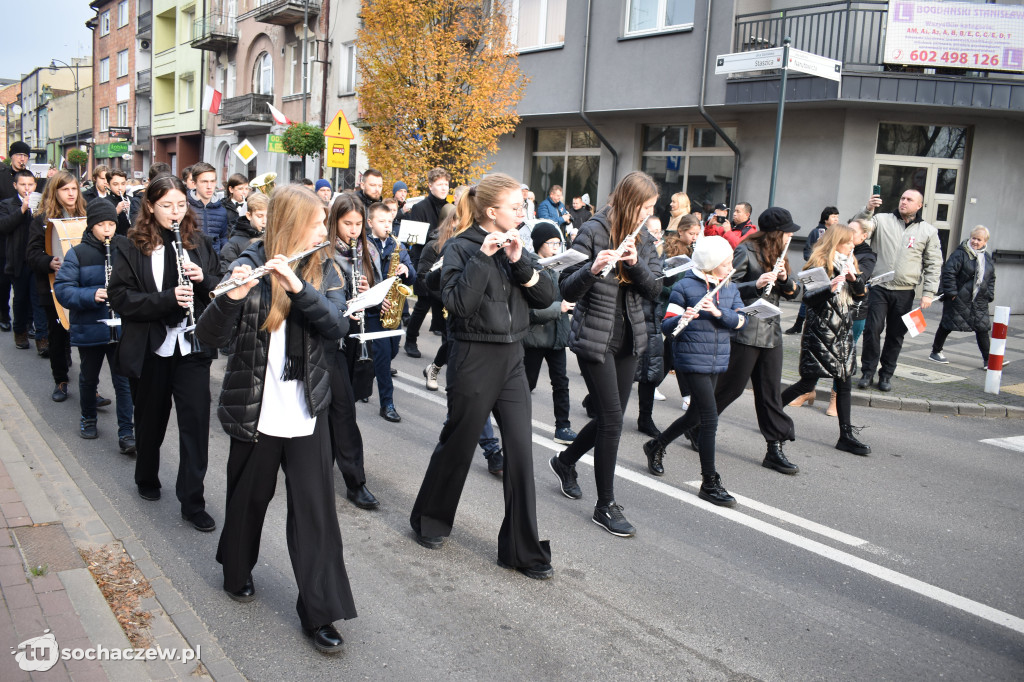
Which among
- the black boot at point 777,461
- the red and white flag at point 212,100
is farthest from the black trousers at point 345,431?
the red and white flag at point 212,100

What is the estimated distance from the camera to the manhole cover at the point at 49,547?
4043 mm

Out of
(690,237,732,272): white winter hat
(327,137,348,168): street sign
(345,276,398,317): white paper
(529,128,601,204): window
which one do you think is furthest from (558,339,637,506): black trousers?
(529,128,601,204): window

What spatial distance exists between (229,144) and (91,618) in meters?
38.1

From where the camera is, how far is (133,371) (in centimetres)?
482

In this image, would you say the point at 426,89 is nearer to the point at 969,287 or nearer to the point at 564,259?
the point at 969,287

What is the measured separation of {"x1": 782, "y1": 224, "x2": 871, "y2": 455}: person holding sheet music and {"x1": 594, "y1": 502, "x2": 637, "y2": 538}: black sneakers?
2.73 m

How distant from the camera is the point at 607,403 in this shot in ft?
16.0

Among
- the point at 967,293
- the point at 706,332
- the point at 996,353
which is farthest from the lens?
the point at 967,293

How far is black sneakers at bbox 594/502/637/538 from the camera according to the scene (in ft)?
16.1

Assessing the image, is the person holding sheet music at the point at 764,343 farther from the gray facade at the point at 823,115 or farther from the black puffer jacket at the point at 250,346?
the gray facade at the point at 823,115

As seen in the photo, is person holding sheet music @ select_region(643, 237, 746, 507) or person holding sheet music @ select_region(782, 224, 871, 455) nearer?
person holding sheet music @ select_region(643, 237, 746, 507)

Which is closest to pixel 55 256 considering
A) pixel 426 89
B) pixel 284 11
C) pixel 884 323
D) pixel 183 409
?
pixel 183 409

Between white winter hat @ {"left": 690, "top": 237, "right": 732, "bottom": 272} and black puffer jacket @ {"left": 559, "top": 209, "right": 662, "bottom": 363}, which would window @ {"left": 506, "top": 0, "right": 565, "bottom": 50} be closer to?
white winter hat @ {"left": 690, "top": 237, "right": 732, "bottom": 272}

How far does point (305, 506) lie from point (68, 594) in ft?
3.94
